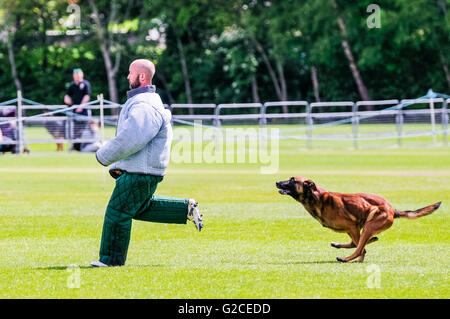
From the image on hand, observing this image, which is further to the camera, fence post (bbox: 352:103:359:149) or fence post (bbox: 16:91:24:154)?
fence post (bbox: 352:103:359:149)

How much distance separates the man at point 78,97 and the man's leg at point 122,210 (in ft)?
61.7

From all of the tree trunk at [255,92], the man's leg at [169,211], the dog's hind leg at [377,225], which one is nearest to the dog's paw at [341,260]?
the dog's hind leg at [377,225]

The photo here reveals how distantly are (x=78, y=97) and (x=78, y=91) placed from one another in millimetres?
185

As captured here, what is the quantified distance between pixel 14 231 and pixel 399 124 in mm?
22140

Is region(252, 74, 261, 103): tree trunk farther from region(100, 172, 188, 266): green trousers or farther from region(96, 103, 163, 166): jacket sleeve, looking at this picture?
region(96, 103, 163, 166): jacket sleeve

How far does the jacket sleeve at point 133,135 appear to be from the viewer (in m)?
8.78

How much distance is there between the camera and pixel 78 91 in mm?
28234

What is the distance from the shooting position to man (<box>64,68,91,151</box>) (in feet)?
91.5

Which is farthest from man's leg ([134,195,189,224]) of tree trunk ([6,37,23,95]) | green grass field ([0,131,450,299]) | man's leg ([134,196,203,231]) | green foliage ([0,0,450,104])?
tree trunk ([6,37,23,95])

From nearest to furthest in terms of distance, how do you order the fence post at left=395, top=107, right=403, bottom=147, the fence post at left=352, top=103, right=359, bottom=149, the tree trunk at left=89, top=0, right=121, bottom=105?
1. the fence post at left=395, top=107, right=403, bottom=147
2. the fence post at left=352, top=103, right=359, bottom=149
3. the tree trunk at left=89, top=0, right=121, bottom=105

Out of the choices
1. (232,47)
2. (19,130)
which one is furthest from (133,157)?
(232,47)

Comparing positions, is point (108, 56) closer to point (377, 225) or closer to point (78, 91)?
point (78, 91)

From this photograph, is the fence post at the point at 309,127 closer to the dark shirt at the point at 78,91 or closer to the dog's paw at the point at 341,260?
the dark shirt at the point at 78,91

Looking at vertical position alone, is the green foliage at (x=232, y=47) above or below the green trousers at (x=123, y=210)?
above
